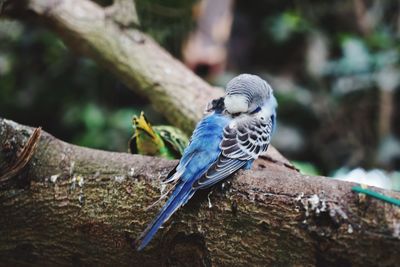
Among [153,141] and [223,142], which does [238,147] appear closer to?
[223,142]

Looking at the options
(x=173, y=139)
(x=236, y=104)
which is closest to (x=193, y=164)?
(x=236, y=104)

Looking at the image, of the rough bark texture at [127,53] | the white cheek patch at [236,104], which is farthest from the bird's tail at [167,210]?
the rough bark texture at [127,53]

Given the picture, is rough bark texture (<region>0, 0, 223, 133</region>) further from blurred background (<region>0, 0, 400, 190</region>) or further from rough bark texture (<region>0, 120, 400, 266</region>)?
blurred background (<region>0, 0, 400, 190</region>)

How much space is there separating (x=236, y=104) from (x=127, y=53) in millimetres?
1038

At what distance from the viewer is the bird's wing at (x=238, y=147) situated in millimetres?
1885

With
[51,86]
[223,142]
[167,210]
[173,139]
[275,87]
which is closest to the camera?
[167,210]

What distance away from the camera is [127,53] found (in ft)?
10.2

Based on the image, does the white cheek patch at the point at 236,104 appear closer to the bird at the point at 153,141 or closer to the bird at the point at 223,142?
the bird at the point at 223,142

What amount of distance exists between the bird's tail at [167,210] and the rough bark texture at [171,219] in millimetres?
54

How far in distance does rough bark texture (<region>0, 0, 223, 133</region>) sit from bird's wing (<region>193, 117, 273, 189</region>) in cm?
69

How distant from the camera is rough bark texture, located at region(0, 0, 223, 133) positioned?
9.86 feet

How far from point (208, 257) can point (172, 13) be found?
289cm

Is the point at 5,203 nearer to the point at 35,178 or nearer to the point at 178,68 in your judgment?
the point at 35,178

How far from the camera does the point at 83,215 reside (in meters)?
1.92
